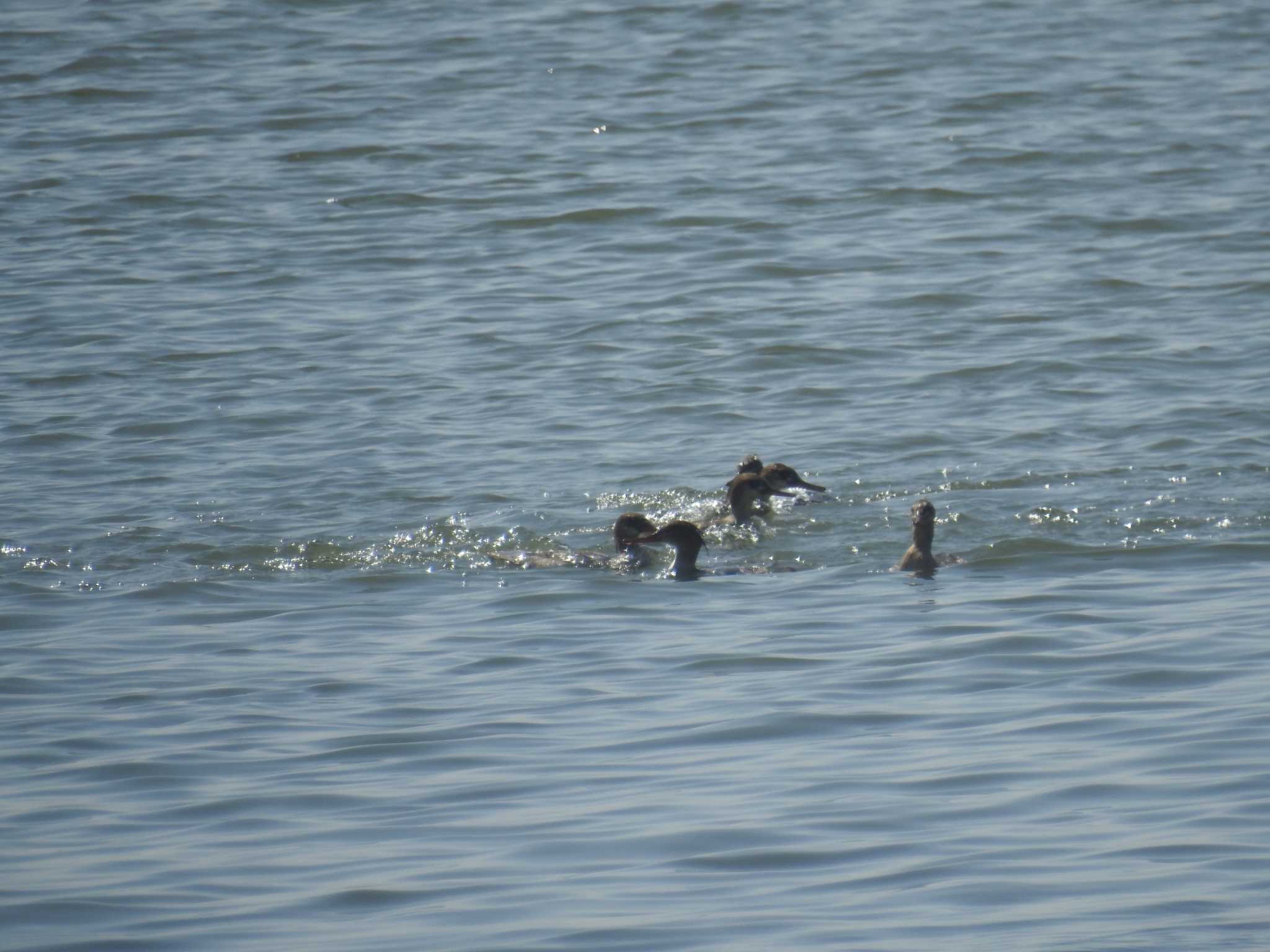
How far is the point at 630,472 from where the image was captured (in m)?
12.9

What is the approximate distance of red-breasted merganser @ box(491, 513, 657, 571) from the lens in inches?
427

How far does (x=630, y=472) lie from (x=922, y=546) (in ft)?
9.94

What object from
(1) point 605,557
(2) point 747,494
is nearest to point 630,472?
(2) point 747,494

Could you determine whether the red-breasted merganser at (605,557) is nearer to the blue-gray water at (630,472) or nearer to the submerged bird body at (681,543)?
the submerged bird body at (681,543)

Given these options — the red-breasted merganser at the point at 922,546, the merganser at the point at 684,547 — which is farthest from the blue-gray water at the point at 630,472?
the merganser at the point at 684,547

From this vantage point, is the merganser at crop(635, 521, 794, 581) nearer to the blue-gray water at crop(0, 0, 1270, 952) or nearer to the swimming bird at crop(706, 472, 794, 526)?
the blue-gray water at crop(0, 0, 1270, 952)

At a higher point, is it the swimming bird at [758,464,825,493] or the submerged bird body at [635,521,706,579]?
the swimming bird at [758,464,825,493]

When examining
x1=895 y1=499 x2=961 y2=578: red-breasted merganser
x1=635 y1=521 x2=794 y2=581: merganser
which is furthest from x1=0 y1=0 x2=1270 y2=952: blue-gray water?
x1=635 y1=521 x2=794 y2=581: merganser

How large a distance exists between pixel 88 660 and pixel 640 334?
838 centimetres

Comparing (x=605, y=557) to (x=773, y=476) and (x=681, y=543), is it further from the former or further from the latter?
(x=773, y=476)

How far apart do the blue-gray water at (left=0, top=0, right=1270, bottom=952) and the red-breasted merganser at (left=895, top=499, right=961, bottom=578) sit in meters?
0.13

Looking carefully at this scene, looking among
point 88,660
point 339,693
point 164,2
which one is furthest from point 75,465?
point 164,2

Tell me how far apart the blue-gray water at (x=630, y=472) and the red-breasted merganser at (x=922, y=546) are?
0.43 feet

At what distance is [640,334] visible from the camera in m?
16.6
